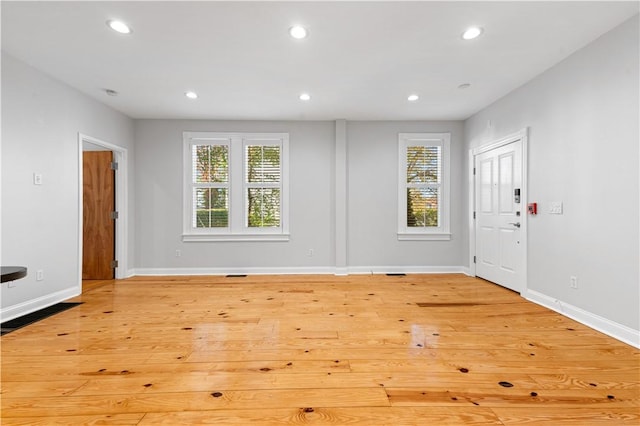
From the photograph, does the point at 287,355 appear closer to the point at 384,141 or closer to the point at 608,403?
the point at 608,403

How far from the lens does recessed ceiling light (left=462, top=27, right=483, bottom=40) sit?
2.60m

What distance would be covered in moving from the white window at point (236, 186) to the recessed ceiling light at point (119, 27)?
258 cm

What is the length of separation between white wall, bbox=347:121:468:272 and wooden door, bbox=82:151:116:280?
12.9 ft

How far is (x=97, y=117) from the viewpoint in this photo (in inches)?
168

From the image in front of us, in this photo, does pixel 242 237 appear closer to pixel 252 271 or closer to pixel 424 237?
pixel 252 271

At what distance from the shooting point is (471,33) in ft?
8.70

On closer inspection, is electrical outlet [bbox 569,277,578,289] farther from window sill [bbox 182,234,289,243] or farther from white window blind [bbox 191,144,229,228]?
white window blind [bbox 191,144,229,228]

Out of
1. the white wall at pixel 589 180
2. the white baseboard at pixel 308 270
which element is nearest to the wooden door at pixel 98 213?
the white baseboard at pixel 308 270

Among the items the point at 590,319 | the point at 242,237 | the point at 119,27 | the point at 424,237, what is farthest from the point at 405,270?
the point at 119,27

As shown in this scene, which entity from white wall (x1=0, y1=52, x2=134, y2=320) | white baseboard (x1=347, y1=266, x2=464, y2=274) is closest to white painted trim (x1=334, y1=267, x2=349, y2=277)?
white baseboard (x1=347, y1=266, x2=464, y2=274)

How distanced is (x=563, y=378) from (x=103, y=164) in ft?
20.0

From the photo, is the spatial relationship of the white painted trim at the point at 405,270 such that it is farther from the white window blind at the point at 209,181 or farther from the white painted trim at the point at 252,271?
the white window blind at the point at 209,181

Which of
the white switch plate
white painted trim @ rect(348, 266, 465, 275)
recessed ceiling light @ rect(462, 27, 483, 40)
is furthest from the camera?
white painted trim @ rect(348, 266, 465, 275)

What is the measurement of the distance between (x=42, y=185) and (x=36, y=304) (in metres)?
1.32
